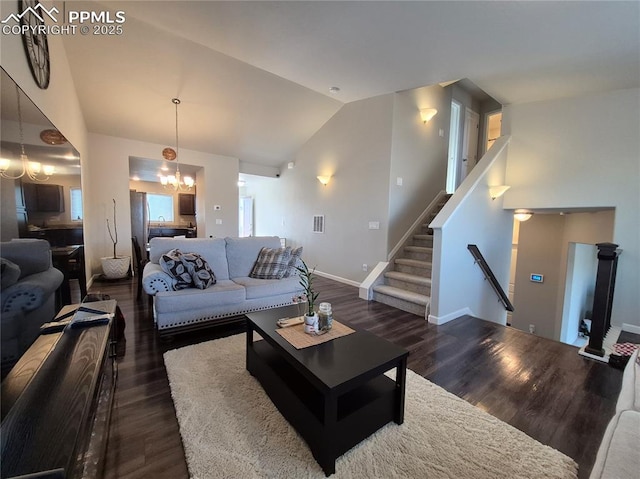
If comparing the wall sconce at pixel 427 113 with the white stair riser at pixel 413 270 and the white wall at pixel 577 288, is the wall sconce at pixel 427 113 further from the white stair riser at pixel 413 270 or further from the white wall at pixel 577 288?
the white wall at pixel 577 288

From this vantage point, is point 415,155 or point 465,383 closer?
point 465,383

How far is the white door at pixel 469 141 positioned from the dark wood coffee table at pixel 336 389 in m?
5.56

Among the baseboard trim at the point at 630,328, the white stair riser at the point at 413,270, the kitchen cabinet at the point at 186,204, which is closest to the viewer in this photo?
the baseboard trim at the point at 630,328

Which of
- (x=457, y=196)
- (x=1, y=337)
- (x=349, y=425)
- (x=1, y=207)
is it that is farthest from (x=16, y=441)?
(x=457, y=196)

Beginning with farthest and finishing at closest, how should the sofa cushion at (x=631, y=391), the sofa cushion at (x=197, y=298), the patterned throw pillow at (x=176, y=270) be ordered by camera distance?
the patterned throw pillow at (x=176, y=270)
the sofa cushion at (x=197, y=298)
the sofa cushion at (x=631, y=391)

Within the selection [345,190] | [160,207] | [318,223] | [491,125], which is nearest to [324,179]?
[345,190]

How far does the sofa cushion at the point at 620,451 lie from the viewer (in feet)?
2.84

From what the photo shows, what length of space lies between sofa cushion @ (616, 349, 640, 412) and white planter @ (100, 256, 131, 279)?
5.99 m

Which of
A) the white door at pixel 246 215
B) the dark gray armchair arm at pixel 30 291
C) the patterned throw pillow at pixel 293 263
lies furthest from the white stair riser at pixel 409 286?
the white door at pixel 246 215

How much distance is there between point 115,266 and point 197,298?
3057 millimetres

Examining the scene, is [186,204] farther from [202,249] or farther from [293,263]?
[293,263]

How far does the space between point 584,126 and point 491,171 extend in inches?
43.7

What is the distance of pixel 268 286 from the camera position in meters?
3.08

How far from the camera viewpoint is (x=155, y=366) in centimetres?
209
